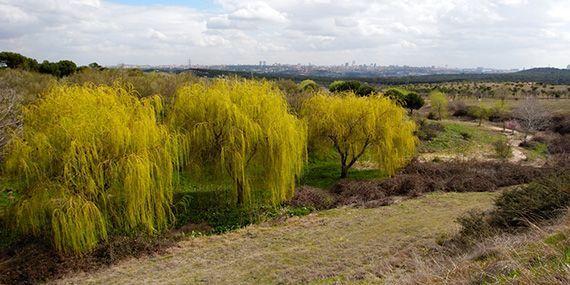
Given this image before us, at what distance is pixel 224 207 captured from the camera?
17.6 meters

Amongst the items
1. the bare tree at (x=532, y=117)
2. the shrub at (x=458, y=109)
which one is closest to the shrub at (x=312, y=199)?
the bare tree at (x=532, y=117)

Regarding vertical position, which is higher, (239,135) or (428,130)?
(239,135)

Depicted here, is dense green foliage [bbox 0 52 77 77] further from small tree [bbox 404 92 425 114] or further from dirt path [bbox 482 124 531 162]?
dirt path [bbox 482 124 531 162]

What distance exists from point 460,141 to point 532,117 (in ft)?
29.7

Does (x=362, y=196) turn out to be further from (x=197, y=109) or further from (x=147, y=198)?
(x=147, y=198)

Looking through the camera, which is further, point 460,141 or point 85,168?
point 460,141

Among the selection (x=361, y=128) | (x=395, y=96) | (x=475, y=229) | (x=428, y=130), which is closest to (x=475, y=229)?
(x=475, y=229)

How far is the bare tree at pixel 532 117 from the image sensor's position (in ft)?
124

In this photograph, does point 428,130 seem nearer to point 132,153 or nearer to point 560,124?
point 560,124

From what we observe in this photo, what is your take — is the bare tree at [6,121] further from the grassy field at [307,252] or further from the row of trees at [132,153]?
the grassy field at [307,252]

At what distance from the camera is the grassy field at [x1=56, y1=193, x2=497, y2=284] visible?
36.0 ft

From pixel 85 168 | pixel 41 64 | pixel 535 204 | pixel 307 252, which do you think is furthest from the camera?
pixel 41 64

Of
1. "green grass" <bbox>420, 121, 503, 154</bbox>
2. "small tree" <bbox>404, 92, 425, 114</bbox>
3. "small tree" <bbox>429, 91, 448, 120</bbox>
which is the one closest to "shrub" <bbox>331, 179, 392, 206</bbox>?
"green grass" <bbox>420, 121, 503, 154</bbox>

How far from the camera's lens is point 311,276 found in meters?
10.8
